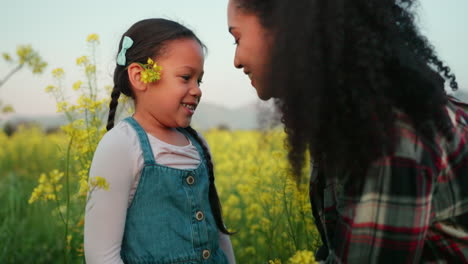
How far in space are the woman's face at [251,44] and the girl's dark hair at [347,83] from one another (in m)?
0.16

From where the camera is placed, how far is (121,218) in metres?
→ 1.58

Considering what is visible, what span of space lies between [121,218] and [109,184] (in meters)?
0.13

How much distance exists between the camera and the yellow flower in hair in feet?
5.49

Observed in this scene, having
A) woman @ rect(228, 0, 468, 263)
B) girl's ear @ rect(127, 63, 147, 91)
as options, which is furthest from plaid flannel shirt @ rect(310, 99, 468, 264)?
girl's ear @ rect(127, 63, 147, 91)

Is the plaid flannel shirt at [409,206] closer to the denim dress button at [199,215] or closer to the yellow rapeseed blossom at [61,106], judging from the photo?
the denim dress button at [199,215]

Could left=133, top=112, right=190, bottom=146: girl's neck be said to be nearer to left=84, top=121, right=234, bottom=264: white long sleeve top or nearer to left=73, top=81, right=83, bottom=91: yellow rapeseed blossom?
left=84, top=121, right=234, bottom=264: white long sleeve top

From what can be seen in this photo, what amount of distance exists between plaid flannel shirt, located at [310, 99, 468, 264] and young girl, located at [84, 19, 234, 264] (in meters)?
0.62

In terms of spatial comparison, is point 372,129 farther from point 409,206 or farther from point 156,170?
point 156,170

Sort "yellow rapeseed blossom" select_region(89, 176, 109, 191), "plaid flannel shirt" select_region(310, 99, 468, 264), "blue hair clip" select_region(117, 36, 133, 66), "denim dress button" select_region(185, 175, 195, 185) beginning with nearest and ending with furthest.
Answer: "plaid flannel shirt" select_region(310, 99, 468, 264)
"yellow rapeseed blossom" select_region(89, 176, 109, 191)
"denim dress button" select_region(185, 175, 195, 185)
"blue hair clip" select_region(117, 36, 133, 66)

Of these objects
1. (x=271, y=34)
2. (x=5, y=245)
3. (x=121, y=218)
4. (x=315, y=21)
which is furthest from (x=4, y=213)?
(x=315, y=21)

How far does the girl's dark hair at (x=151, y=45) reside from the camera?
181 cm

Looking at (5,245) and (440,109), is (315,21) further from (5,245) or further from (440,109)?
(5,245)

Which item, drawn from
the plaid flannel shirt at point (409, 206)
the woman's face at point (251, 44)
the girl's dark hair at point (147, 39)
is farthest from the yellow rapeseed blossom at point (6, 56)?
the plaid flannel shirt at point (409, 206)

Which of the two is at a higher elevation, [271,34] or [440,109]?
[271,34]
